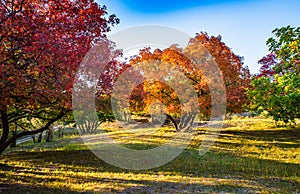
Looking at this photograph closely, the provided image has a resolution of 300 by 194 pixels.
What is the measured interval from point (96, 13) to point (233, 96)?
474 inches

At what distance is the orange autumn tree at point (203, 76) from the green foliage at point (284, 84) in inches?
313

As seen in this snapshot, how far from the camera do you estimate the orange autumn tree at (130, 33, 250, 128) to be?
1797 cm

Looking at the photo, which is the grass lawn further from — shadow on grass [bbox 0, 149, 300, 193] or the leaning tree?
the leaning tree

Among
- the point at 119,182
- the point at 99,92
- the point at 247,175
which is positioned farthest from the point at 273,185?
the point at 99,92

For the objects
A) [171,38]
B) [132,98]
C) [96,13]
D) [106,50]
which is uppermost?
[171,38]

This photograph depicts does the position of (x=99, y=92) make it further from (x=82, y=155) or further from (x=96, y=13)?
(x=82, y=155)

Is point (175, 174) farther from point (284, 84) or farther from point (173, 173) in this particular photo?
point (284, 84)

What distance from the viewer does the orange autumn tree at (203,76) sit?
707 inches

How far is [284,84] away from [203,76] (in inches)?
379

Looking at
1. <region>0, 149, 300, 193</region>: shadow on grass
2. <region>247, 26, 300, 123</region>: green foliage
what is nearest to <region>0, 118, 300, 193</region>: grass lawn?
<region>0, 149, 300, 193</region>: shadow on grass

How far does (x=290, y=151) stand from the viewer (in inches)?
542

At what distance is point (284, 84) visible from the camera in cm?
827

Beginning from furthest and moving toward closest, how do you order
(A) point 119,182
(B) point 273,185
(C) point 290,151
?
1. (C) point 290,151
2. (A) point 119,182
3. (B) point 273,185

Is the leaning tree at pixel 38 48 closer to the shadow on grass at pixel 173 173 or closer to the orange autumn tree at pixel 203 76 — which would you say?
the shadow on grass at pixel 173 173
